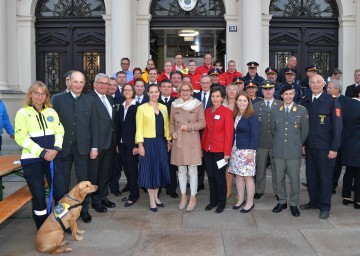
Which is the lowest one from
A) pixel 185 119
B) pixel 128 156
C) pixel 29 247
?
pixel 29 247

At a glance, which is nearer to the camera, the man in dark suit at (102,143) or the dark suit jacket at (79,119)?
the dark suit jacket at (79,119)

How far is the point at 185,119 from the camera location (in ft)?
21.5

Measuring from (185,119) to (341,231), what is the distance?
2.66 meters

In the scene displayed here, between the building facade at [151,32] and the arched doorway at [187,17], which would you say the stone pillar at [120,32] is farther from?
the arched doorway at [187,17]

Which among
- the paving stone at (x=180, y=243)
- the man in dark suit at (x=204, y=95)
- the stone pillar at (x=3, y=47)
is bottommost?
the paving stone at (x=180, y=243)

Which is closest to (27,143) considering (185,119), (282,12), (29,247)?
(29,247)

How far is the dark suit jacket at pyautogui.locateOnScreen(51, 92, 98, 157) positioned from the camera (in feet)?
19.1

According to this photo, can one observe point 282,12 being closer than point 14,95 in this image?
No

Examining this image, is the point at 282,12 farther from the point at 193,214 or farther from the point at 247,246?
Result: the point at 247,246

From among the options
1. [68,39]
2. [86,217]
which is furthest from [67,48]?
[86,217]


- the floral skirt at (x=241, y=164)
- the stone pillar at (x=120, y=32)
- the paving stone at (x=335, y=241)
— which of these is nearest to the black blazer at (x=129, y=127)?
the floral skirt at (x=241, y=164)

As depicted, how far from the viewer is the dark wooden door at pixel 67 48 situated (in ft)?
43.3

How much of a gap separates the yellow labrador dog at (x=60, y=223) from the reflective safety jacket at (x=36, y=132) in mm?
584

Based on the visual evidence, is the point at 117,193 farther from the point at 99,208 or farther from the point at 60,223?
the point at 60,223
